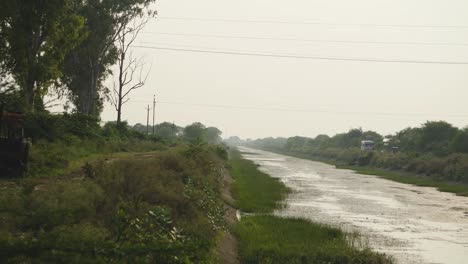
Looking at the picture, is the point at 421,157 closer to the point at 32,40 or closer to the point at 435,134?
the point at 435,134

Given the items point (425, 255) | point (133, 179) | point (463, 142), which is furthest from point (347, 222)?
point (463, 142)

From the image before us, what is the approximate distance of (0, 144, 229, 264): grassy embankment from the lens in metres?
7.40

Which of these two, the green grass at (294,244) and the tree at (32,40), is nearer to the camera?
the green grass at (294,244)

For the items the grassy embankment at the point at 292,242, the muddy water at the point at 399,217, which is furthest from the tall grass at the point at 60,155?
the muddy water at the point at 399,217

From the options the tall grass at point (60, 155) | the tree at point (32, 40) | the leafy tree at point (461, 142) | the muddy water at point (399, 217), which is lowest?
the muddy water at point (399, 217)

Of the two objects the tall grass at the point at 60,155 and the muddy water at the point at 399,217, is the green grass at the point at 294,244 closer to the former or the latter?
the muddy water at the point at 399,217

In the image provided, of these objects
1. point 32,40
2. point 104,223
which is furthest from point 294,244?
point 32,40

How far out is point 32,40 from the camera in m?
25.2

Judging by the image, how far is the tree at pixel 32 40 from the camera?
77.9 feet

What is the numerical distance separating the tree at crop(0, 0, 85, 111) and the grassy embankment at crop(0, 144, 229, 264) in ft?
39.6

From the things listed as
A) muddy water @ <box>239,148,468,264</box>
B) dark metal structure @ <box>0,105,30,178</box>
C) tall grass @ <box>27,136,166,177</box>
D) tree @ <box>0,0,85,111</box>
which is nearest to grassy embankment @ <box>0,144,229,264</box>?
dark metal structure @ <box>0,105,30,178</box>

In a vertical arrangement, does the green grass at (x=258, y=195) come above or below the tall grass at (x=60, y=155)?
below

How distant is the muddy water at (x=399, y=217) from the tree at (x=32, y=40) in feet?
46.8

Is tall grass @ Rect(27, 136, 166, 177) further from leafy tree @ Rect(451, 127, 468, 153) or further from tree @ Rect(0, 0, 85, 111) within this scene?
leafy tree @ Rect(451, 127, 468, 153)
